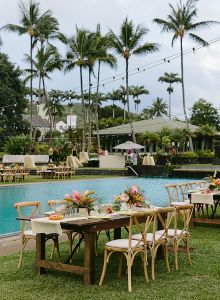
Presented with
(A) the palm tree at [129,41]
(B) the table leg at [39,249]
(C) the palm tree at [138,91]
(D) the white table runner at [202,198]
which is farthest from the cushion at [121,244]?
(C) the palm tree at [138,91]

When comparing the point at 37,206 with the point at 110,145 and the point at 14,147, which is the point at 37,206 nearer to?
the point at 14,147

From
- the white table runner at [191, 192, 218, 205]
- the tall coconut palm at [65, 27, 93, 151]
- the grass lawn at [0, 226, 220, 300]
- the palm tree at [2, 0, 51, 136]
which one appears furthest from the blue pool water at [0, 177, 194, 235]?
the palm tree at [2, 0, 51, 136]

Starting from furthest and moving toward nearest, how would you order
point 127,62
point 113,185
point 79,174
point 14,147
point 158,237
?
point 127,62 < point 14,147 < point 79,174 < point 113,185 < point 158,237

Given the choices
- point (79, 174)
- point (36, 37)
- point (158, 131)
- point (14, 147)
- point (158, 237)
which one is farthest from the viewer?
point (158, 131)

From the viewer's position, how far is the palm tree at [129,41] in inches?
1512

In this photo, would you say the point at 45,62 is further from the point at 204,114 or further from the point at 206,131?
the point at 204,114

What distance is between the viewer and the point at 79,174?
3145cm

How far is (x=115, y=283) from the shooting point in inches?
225

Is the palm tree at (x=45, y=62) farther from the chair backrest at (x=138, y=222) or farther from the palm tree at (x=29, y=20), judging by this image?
the chair backrest at (x=138, y=222)

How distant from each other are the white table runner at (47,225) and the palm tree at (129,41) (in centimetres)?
3351

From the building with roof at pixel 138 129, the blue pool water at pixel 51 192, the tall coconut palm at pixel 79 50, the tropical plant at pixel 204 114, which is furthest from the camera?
the tropical plant at pixel 204 114

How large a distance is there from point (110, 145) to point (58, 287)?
152 ft

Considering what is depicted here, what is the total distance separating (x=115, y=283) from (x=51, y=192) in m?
14.9

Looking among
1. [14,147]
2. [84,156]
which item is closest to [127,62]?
[84,156]
